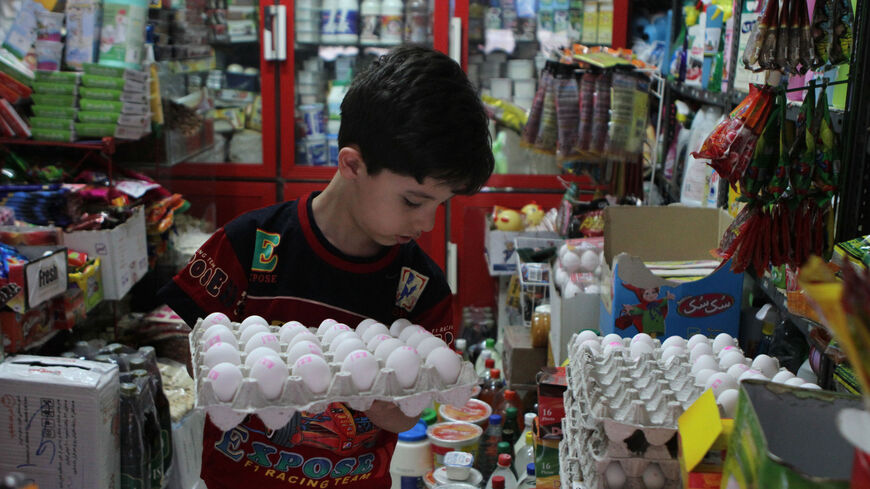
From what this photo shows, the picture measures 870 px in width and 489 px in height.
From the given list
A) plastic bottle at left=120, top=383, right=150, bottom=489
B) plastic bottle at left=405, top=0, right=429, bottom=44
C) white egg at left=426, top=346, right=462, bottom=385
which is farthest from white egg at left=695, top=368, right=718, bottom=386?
plastic bottle at left=405, top=0, right=429, bottom=44

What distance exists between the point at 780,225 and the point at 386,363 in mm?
884

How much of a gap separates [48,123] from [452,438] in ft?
6.51

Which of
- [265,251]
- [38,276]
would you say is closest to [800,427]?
[265,251]

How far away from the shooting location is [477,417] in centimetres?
302

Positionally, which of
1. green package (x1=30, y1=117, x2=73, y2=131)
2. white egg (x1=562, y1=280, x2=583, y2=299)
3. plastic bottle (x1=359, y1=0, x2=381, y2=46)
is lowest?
white egg (x1=562, y1=280, x2=583, y2=299)

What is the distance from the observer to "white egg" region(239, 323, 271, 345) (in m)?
1.41

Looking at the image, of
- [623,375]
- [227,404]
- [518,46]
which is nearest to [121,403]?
[227,404]

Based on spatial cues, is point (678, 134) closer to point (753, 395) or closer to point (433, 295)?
point (433, 295)

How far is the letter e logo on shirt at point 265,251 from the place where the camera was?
1.71 meters

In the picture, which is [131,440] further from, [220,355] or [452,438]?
[220,355]

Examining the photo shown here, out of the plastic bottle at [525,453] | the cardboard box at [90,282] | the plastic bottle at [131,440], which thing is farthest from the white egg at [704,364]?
the cardboard box at [90,282]

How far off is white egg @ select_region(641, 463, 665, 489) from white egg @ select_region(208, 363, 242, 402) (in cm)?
57

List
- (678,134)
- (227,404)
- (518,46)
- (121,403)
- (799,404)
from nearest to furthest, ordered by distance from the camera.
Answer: (799,404)
(227,404)
(121,403)
(678,134)
(518,46)

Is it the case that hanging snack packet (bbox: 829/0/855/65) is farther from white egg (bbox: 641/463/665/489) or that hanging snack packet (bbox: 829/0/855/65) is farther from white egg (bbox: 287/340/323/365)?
white egg (bbox: 287/340/323/365)
